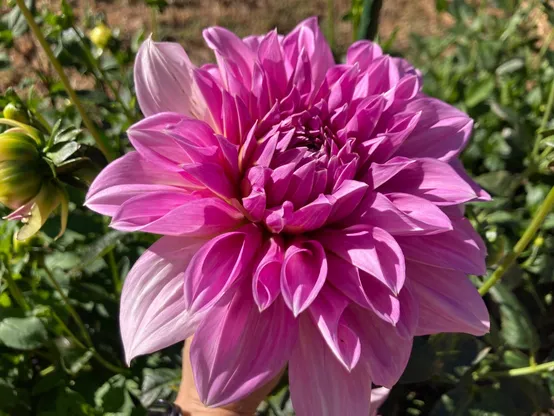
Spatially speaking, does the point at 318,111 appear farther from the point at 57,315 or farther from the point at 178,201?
the point at 57,315

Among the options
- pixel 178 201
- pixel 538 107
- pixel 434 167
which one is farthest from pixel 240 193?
pixel 538 107

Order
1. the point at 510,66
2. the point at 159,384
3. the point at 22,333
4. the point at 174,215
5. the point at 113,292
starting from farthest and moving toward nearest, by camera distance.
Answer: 1. the point at 510,66
2. the point at 113,292
3. the point at 159,384
4. the point at 22,333
5. the point at 174,215

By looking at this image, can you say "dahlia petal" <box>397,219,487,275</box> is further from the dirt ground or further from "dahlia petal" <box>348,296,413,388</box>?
the dirt ground

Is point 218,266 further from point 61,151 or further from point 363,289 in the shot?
point 61,151

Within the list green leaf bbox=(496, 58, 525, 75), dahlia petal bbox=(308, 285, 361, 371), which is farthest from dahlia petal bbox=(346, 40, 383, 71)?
green leaf bbox=(496, 58, 525, 75)

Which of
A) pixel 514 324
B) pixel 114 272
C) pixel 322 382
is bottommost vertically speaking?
pixel 514 324

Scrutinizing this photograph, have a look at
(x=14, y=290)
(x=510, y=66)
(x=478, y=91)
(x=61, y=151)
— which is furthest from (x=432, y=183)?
(x=510, y=66)
